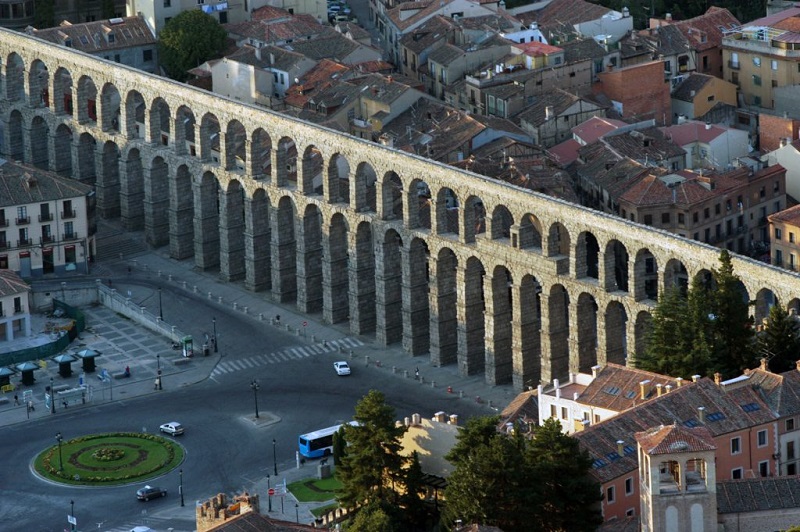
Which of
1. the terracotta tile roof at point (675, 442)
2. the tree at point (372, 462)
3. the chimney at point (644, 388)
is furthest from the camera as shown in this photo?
the chimney at point (644, 388)

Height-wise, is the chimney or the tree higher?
the chimney

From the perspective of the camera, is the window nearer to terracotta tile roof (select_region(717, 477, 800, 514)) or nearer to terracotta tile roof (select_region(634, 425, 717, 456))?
terracotta tile roof (select_region(717, 477, 800, 514))

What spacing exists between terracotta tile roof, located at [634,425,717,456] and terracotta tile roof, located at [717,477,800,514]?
7.28 meters

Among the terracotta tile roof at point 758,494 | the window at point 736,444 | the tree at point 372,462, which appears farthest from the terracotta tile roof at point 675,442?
the tree at point 372,462

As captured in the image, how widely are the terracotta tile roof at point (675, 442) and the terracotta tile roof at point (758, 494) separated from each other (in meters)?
7.28

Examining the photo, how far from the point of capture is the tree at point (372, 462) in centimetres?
19375

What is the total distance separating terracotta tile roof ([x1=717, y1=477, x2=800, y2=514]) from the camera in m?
176

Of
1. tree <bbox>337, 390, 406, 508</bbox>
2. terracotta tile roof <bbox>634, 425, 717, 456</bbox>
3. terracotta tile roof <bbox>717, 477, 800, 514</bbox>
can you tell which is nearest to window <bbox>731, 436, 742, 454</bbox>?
terracotta tile roof <bbox>717, 477, 800, 514</bbox>

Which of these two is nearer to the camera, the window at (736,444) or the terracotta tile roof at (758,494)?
the terracotta tile roof at (758,494)

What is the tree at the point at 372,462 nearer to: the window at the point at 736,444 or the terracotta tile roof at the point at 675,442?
the window at the point at 736,444

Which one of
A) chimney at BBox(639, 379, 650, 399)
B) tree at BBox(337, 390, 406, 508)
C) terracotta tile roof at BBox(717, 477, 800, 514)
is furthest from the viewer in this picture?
chimney at BBox(639, 379, 650, 399)

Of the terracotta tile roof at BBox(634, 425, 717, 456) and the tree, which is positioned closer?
the terracotta tile roof at BBox(634, 425, 717, 456)

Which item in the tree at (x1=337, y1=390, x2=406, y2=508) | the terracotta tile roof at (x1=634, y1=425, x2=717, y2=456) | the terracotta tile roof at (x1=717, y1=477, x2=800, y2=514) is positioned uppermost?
the terracotta tile roof at (x1=634, y1=425, x2=717, y2=456)

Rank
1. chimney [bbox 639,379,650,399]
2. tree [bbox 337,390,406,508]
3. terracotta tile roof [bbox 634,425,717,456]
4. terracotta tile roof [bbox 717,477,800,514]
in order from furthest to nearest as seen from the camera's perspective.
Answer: chimney [bbox 639,379,650,399]
tree [bbox 337,390,406,508]
terracotta tile roof [bbox 717,477,800,514]
terracotta tile roof [bbox 634,425,717,456]
